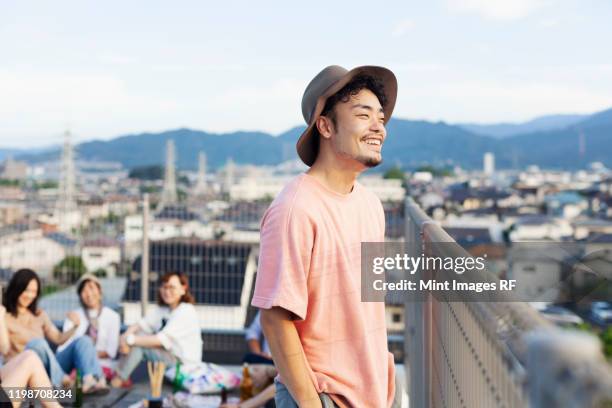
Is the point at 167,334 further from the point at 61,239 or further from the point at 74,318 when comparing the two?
the point at 61,239

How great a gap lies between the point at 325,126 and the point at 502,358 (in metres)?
0.98

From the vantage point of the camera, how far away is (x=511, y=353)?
1.04 metres

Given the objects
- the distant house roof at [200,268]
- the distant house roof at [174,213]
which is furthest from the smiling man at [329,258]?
the distant house roof at [174,213]

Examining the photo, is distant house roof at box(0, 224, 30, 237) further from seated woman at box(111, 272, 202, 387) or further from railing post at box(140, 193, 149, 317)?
seated woman at box(111, 272, 202, 387)

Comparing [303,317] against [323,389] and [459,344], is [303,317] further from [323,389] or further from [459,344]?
[459,344]

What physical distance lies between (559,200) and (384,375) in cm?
11392

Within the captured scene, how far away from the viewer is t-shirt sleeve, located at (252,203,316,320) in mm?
1781

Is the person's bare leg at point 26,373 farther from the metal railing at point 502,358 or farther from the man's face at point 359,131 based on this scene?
the man's face at point 359,131

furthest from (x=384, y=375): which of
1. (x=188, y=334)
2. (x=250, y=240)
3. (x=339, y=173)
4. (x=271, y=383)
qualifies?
(x=250, y=240)

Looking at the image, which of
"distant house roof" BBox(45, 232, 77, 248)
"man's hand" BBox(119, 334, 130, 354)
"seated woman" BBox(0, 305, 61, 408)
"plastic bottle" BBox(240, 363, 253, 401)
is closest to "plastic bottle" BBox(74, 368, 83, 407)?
"seated woman" BBox(0, 305, 61, 408)

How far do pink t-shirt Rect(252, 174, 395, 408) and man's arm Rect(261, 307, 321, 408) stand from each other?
0.11 feet

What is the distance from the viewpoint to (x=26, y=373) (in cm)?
428

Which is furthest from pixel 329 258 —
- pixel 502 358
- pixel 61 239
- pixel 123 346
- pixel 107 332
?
pixel 61 239

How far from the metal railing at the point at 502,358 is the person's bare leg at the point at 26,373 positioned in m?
2.32
